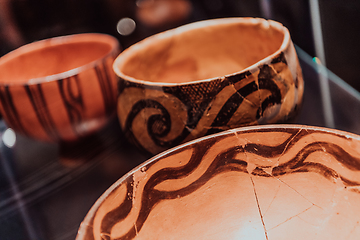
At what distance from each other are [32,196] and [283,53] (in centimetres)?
41

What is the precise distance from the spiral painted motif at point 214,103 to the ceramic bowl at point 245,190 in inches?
1.2

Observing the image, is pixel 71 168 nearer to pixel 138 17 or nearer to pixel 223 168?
pixel 223 168

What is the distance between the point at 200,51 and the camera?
1.52 feet

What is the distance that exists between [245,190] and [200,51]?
248 mm

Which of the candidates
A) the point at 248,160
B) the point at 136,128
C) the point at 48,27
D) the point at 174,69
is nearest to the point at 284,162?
the point at 248,160

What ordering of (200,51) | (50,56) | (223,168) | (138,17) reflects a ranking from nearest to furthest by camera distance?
(223,168), (200,51), (50,56), (138,17)

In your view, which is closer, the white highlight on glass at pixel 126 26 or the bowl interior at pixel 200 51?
the bowl interior at pixel 200 51

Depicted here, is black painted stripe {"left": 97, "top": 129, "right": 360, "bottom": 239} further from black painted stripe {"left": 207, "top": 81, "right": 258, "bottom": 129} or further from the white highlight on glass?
the white highlight on glass

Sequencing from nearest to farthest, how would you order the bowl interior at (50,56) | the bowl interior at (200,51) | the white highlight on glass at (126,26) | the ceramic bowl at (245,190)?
the ceramic bowl at (245,190)
the bowl interior at (200,51)
the bowl interior at (50,56)
the white highlight on glass at (126,26)

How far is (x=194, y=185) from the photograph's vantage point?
0.27m

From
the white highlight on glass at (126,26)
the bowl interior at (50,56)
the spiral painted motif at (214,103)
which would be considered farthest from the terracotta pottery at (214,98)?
the white highlight on glass at (126,26)

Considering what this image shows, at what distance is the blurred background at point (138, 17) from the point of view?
50 centimetres

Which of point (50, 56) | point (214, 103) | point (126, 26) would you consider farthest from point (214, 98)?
point (126, 26)

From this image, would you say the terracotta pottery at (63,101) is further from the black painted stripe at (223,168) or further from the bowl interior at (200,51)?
the black painted stripe at (223,168)
